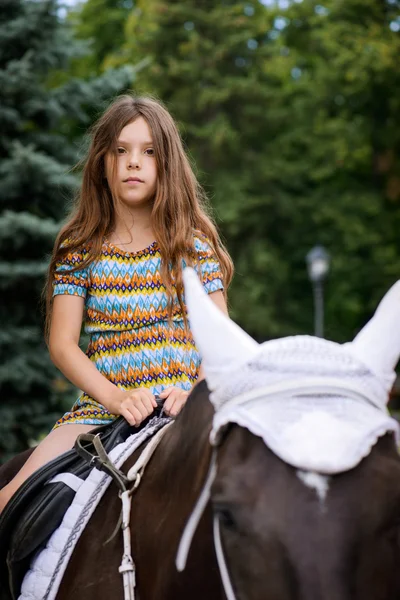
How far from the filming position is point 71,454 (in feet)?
9.46

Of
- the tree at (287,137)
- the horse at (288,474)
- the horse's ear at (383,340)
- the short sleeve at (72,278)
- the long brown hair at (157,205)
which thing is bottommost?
the horse at (288,474)

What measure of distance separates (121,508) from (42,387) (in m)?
8.14

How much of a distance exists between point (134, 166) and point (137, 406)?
97cm

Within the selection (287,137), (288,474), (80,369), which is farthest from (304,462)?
(287,137)

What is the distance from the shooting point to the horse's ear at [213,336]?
195 centimetres

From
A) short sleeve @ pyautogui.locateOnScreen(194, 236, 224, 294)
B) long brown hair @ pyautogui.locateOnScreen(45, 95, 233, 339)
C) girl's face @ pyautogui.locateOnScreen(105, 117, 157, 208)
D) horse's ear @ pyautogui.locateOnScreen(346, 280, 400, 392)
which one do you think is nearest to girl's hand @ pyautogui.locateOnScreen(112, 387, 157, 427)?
long brown hair @ pyautogui.locateOnScreen(45, 95, 233, 339)

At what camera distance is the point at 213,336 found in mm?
1978

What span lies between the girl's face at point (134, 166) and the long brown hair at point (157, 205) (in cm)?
3

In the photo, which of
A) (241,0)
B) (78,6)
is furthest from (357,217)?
(78,6)

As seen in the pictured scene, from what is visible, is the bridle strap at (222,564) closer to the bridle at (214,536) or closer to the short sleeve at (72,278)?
the bridle at (214,536)

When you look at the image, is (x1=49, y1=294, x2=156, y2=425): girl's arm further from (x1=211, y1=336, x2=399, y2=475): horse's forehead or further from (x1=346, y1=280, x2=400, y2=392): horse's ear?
(x1=346, y1=280, x2=400, y2=392): horse's ear

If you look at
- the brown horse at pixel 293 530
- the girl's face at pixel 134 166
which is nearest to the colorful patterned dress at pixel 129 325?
→ the girl's face at pixel 134 166

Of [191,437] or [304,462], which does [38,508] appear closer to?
[191,437]

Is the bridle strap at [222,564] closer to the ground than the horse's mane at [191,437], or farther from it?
closer to the ground
